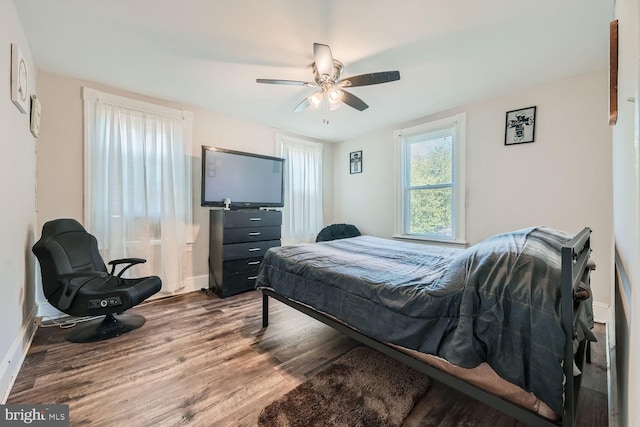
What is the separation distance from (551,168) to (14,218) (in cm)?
478

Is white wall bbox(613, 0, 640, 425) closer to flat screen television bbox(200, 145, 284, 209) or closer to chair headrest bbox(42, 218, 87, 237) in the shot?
flat screen television bbox(200, 145, 284, 209)

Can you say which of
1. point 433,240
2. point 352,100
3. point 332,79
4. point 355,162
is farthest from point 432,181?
point 332,79

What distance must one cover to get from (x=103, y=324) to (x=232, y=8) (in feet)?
9.51

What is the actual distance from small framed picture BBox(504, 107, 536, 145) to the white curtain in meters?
2.89

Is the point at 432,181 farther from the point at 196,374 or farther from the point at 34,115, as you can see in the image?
the point at 34,115

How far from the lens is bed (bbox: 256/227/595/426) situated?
95cm

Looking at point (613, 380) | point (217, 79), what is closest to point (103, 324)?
point (217, 79)

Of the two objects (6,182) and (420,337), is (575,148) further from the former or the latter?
(6,182)

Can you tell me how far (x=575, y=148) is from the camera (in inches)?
102

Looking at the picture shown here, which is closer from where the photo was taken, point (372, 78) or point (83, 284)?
point (372, 78)

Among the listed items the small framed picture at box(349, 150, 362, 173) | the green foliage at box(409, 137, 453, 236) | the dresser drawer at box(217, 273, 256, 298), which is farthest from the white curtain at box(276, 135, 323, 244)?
the green foliage at box(409, 137, 453, 236)

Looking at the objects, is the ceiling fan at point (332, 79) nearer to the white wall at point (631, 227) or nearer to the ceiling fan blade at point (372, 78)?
the ceiling fan blade at point (372, 78)

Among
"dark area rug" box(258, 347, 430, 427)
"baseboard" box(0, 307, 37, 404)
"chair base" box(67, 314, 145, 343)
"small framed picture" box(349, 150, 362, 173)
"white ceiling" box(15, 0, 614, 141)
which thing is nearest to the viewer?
"dark area rug" box(258, 347, 430, 427)

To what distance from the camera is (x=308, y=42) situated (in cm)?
205
